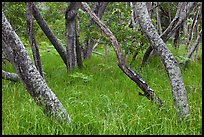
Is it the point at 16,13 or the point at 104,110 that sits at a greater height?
the point at 16,13

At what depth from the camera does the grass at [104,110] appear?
343cm

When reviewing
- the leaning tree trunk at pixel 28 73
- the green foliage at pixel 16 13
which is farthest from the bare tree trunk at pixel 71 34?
the leaning tree trunk at pixel 28 73

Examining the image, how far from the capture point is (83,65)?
739 centimetres

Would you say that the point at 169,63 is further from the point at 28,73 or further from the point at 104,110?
the point at 28,73

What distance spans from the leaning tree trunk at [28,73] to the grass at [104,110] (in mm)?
118

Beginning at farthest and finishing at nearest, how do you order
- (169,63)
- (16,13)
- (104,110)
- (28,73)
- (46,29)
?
(16,13), (46,29), (104,110), (169,63), (28,73)

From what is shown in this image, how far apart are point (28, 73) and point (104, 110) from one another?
1.12 meters

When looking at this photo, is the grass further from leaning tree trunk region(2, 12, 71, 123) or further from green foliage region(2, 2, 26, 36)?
green foliage region(2, 2, 26, 36)

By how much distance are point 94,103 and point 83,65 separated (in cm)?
309

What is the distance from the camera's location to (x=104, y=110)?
407cm

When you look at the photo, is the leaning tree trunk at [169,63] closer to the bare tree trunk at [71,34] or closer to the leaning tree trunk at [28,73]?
the leaning tree trunk at [28,73]

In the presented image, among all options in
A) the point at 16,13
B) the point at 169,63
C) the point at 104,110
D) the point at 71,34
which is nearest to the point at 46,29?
the point at 71,34

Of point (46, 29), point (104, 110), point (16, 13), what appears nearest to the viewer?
point (104, 110)

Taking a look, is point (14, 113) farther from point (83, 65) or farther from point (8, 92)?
point (83, 65)
